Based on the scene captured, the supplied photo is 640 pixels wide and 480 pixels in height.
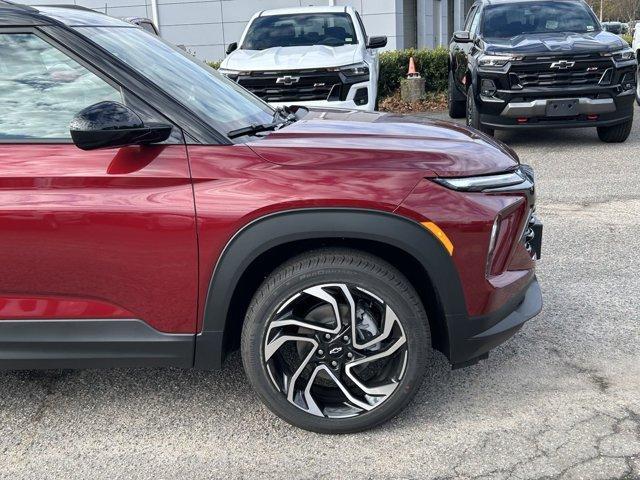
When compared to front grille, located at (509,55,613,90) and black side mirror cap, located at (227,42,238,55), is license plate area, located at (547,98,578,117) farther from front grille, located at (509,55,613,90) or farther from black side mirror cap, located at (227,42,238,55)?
black side mirror cap, located at (227,42,238,55)

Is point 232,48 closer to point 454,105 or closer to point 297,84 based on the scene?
point 297,84

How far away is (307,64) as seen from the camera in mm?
8383

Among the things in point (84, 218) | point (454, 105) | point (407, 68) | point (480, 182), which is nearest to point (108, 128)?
point (84, 218)

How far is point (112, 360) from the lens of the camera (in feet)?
9.07

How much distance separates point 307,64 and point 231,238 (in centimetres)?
615

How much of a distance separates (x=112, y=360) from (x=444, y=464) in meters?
1.37

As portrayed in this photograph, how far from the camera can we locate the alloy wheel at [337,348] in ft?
8.92

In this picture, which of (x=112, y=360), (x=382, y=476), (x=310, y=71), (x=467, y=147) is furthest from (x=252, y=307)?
(x=310, y=71)

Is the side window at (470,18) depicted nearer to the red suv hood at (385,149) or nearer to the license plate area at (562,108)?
the license plate area at (562,108)

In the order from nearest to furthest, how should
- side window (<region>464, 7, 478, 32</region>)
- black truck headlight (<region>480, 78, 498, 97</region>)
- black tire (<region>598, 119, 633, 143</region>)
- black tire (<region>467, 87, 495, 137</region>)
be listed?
black truck headlight (<region>480, 78, 498, 97</region>)
black tire (<region>467, 87, 495, 137</region>)
black tire (<region>598, 119, 633, 143</region>)
side window (<region>464, 7, 478, 32</region>)

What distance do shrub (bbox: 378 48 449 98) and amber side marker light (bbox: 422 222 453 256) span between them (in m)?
11.4

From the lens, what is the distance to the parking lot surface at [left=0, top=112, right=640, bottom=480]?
2672 millimetres

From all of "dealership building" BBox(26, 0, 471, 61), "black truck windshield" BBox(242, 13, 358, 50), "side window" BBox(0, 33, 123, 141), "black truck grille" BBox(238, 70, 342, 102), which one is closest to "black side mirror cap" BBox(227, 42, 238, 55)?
"black truck windshield" BBox(242, 13, 358, 50)

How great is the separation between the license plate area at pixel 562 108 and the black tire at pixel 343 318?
5.99 meters
